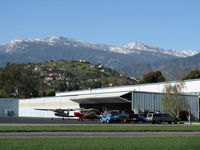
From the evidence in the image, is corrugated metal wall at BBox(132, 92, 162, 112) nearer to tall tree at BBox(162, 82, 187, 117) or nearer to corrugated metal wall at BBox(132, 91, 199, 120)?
corrugated metal wall at BBox(132, 91, 199, 120)

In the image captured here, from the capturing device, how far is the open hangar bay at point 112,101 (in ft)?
227

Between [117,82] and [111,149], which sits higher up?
[117,82]

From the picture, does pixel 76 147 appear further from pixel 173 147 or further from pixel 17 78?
pixel 17 78

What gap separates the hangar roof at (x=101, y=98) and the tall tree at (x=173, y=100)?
6.08 meters

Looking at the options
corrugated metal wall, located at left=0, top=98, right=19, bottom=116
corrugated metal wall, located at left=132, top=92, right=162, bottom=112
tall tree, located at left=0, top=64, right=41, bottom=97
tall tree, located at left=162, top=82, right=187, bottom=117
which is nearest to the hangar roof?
corrugated metal wall, located at left=132, top=92, right=162, bottom=112

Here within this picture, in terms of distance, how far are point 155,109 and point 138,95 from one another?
3.93 meters

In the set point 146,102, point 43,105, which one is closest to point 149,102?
point 146,102

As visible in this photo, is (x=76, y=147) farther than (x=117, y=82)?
No

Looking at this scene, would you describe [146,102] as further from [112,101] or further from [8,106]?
[8,106]

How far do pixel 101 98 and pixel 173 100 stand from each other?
15.6 m

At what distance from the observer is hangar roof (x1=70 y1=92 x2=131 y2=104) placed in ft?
236

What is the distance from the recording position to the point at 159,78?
513 ft

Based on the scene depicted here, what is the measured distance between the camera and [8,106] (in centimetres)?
11500

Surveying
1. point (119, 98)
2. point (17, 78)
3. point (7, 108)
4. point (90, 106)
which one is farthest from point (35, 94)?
point (119, 98)
